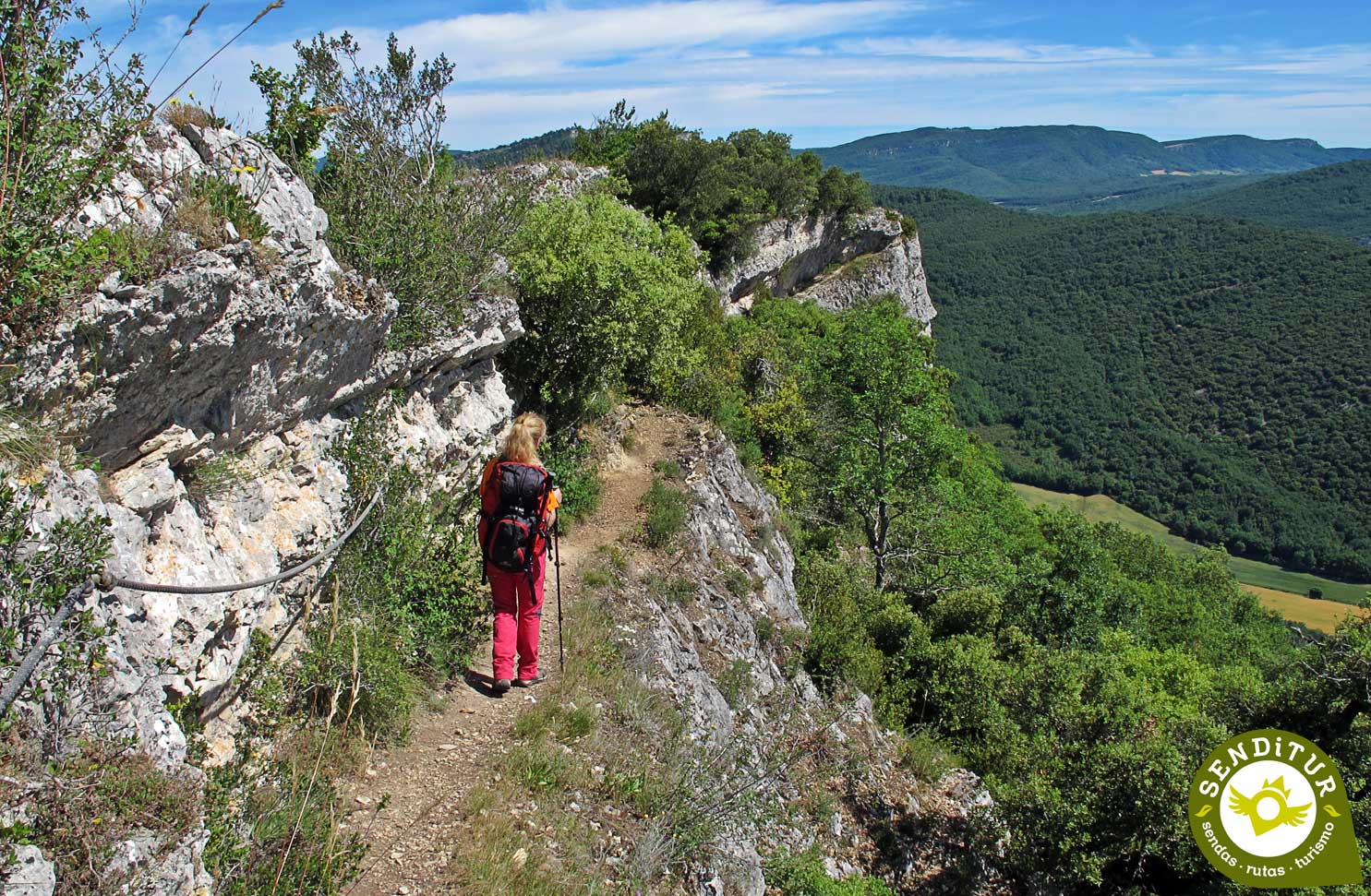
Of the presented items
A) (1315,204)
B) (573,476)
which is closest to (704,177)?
(573,476)

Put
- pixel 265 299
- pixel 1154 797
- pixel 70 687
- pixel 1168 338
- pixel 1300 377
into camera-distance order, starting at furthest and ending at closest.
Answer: pixel 1168 338 < pixel 1300 377 < pixel 1154 797 < pixel 265 299 < pixel 70 687

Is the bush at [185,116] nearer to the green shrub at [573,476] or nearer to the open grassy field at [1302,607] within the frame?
the green shrub at [573,476]

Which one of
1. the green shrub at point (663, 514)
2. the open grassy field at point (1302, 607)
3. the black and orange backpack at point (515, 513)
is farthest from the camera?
the open grassy field at point (1302, 607)

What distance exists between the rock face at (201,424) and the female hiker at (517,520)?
126 centimetres

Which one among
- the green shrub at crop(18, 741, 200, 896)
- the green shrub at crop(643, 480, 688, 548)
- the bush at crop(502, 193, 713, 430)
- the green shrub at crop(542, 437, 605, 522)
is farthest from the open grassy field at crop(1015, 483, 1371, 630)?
the green shrub at crop(18, 741, 200, 896)

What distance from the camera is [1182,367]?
94.4 m

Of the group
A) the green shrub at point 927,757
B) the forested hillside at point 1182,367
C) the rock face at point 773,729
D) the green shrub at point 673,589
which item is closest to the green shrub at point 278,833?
the rock face at point 773,729

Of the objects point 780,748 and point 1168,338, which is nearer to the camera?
point 780,748

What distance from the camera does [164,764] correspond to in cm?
364

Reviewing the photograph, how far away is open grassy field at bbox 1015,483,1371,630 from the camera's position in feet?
202

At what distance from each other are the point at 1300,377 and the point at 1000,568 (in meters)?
91.0

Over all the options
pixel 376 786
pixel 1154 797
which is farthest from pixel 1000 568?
pixel 376 786

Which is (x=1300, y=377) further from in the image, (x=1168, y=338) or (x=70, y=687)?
(x=70, y=687)

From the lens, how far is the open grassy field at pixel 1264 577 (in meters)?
61.6
